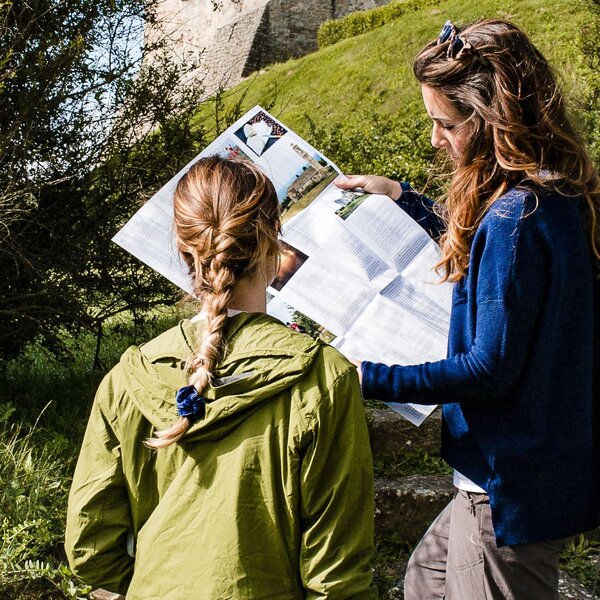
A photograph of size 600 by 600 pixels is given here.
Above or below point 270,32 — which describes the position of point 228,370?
above

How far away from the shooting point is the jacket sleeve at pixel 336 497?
145 centimetres

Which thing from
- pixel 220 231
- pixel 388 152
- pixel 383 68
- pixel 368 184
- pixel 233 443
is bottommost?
pixel 383 68

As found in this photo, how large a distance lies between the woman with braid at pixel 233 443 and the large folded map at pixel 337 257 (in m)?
0.35

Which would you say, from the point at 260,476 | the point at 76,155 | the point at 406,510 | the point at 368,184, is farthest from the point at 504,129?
the point at 76,155

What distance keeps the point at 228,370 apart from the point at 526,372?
61cm

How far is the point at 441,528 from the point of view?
1847mm

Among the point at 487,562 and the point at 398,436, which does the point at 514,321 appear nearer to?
the point at 487,562

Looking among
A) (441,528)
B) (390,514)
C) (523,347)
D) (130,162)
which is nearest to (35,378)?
(130,162)

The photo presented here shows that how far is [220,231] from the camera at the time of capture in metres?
1.50

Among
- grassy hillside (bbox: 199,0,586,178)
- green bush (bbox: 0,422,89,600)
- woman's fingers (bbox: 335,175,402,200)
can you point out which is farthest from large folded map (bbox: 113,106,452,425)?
grassy hillside (bbox: 199,0,586,178)

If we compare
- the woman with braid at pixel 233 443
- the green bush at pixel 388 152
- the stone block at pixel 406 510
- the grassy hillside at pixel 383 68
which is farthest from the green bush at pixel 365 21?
the woman with braid at pixel 233 443

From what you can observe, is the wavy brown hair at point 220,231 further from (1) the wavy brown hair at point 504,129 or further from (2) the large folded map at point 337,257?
(1) the wavy brown hair at point 504,129

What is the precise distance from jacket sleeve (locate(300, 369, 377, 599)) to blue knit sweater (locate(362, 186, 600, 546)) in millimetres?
173

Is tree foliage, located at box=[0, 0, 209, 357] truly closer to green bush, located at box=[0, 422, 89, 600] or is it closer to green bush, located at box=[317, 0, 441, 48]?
green bush, located at box=[0, 422, 89, 600]
